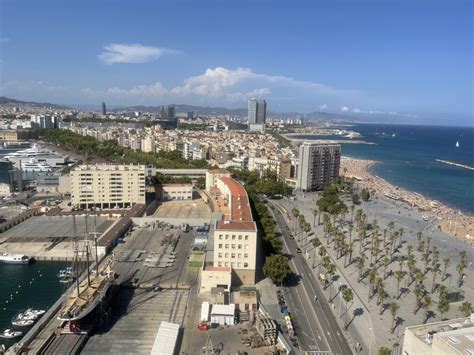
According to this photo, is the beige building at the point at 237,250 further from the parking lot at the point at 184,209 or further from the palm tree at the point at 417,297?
the parking lot at the point at 184,209

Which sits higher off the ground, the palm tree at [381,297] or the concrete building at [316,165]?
the concrete building at [316,165]

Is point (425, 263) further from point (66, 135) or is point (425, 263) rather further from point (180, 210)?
point (66, 135)

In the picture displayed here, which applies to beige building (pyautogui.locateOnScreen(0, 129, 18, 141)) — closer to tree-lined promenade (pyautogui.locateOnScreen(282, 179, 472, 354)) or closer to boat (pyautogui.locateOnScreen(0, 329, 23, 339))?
tree-lined promenade (pyautogui.locateOnScreen(282, 179, 472, 354))

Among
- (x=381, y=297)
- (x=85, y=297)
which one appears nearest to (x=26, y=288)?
(x=85, y=297)

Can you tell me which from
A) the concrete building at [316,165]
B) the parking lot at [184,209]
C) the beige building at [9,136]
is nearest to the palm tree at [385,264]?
the parking lot at [184,209]

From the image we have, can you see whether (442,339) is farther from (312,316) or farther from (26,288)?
(26,288)

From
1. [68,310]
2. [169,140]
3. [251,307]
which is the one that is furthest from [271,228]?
[169,140]
